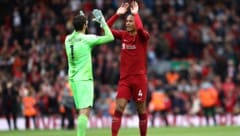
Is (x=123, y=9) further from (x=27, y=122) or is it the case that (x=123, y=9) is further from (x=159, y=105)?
(x=159, y=105)

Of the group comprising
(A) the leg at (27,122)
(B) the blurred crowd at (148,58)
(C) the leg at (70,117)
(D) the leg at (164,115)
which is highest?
(B) the blurred crowd at (148,58)

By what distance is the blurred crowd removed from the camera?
30.2m

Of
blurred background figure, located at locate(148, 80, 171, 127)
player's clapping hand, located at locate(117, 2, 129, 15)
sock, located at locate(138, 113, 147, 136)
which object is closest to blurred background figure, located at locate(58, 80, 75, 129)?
blurred background figure, located at locate(148, 80, 171, 127)

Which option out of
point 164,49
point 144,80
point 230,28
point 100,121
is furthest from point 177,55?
point 144,80

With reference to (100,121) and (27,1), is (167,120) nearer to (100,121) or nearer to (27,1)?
(100,121)

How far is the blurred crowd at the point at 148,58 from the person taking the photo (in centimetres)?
3016

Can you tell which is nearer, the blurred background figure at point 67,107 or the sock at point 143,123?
the sock at point 143,123

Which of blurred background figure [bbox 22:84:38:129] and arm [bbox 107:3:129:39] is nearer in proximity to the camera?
arm [bbox 107:3:129:39]

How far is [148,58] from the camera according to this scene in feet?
109

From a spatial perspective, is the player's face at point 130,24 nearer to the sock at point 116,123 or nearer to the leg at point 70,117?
the sock at point 116,123

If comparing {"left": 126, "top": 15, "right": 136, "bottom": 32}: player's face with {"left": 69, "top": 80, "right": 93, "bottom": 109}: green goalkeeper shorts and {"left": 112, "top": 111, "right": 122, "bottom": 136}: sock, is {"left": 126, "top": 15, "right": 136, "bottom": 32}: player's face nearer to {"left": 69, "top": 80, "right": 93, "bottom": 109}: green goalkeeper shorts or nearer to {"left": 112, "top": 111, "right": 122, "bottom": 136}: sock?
{"left": 112, "top": 111, "right": 122, "bottom": 136}: sock

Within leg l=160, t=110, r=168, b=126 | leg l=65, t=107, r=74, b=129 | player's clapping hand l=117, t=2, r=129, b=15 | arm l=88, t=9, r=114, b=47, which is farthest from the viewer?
leg l=160, t=110, r=168, b=126

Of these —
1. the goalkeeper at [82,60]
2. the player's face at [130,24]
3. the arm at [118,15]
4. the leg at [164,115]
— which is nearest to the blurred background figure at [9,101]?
the leg at [164,115]

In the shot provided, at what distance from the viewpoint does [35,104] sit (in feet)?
96.8
